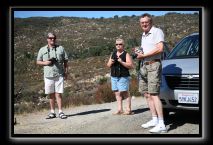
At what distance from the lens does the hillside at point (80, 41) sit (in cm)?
2294

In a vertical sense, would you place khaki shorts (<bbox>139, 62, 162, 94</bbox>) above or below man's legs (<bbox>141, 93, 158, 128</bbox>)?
above

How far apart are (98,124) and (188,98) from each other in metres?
1.87

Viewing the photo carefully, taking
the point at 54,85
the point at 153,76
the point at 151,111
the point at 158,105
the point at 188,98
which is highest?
the point at 153,76

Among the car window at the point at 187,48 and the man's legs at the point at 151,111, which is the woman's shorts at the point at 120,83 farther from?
the man's legs at the point at 151,111

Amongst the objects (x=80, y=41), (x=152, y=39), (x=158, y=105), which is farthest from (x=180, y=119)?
(x=80, y=41)

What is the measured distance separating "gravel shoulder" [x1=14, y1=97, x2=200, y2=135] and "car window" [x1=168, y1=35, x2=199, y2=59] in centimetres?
121

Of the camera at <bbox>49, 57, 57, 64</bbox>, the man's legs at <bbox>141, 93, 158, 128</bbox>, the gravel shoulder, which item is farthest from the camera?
the camera at <bbox>49, 57, 57, 64</bbox>

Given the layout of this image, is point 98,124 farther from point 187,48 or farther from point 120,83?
point 187,48

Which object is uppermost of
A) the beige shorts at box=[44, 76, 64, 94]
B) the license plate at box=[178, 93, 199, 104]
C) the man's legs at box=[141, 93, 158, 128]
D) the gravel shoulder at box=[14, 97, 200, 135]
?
the beige shorts at box=[44, 76, 64, 94]

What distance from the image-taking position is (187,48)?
8414 mm

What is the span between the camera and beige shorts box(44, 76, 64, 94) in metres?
8.77

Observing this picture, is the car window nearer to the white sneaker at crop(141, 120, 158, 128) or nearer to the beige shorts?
the white sneaker at crop(141, 120, 158, 128)

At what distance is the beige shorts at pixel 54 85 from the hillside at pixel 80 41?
811cm

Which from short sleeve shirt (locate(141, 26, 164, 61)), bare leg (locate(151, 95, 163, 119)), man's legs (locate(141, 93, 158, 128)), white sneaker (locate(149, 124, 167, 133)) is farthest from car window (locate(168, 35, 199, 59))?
white sneaker (locate(149, 124, 167, 133))
